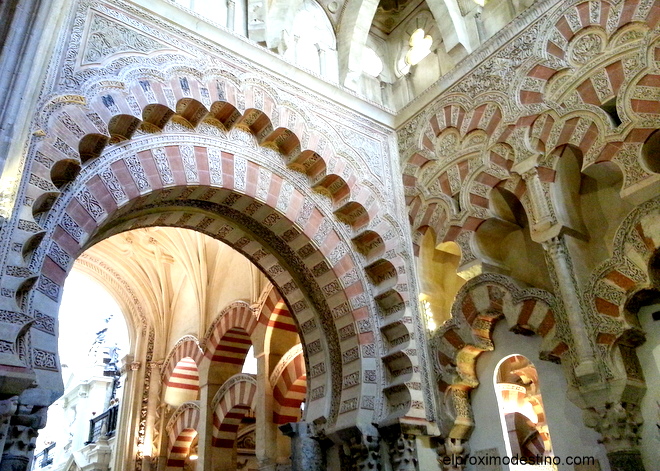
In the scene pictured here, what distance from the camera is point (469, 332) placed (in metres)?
5.38

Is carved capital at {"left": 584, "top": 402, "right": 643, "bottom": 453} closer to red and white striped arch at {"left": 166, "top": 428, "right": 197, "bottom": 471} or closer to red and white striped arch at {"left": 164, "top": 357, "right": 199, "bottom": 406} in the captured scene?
A: red and white striped arch at {"left": 166, "top": 428, "right": 197, "bottom": 471}

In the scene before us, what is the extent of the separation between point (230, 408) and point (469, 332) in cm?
383

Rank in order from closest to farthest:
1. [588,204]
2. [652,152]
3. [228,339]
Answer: [652,152], [588,204], [228,339]

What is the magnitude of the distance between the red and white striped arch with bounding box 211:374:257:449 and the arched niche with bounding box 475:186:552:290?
3.69 m

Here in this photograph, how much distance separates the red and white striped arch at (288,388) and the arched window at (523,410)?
7.73 ft

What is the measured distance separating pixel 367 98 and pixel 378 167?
820 mm

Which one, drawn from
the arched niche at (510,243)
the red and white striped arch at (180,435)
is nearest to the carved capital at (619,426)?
the arched niche at (510,243)

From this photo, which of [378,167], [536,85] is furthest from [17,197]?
[536,85]

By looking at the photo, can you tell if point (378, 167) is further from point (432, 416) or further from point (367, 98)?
point (432, 416)

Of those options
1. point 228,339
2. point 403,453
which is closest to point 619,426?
point 403,453

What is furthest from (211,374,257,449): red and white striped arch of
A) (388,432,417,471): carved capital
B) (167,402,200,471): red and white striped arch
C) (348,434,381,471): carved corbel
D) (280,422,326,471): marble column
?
(388,432,417,471): carved capital

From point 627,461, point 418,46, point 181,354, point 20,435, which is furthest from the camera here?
point 181,354

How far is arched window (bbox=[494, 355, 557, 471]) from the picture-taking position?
23.2ft

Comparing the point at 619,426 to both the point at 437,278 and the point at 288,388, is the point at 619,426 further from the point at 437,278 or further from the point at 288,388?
the point at 288,388
